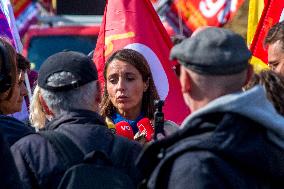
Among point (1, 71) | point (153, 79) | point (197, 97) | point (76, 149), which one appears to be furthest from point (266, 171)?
point (153, 79)

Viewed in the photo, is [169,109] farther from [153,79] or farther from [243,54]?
[243,54]

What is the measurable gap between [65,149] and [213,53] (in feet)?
3.44

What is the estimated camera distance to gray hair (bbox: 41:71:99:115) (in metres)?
4.23

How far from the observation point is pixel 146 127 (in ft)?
17.8

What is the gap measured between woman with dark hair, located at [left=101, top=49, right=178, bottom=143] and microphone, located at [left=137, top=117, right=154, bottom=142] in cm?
14

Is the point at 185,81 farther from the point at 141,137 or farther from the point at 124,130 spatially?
the point at 124,130

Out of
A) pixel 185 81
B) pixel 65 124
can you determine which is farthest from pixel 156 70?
pixel 185 81

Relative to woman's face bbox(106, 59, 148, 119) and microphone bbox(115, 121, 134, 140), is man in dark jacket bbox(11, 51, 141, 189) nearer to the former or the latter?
microphone bbox(115, 121, 134, 140)

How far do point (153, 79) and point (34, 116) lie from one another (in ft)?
4.47

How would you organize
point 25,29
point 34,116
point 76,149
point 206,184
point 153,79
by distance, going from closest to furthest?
point 206,184
point 76,149
point 34,116
point 153,79
point 25,29

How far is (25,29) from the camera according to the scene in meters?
17.5

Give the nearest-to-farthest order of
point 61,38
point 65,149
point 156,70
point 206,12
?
point 65,149
point 156,70
point 206,12
point 61,38

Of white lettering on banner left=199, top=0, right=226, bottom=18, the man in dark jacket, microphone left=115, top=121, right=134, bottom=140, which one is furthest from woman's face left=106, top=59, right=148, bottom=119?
Result: white lettering on banner left=199, top=0, right=226, bottom=18

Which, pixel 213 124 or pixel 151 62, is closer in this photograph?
pixel 213 124
